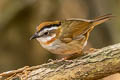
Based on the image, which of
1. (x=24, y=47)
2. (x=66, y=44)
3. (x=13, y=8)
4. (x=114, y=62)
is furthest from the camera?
(x=24, y=47)

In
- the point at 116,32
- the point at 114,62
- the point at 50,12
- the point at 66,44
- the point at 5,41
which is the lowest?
the point at 114,62

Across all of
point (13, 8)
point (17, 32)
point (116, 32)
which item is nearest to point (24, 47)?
point (17, 32)

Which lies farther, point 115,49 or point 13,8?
point 13,8

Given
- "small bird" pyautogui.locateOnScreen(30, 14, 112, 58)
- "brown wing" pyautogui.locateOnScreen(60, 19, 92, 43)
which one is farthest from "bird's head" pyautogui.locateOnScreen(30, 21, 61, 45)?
"brown wing" pyautogui.locateOnScreen(60, 19, 92, 43)

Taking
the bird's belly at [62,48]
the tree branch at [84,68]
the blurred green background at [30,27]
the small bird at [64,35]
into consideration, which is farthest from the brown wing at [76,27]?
the blurred green background at [30,27]

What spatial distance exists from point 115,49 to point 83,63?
0.55m

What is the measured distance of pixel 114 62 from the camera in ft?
13.1

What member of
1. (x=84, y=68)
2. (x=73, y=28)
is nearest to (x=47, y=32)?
(x=73, y=28)

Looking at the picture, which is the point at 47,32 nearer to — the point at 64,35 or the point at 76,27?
the point at 64,35

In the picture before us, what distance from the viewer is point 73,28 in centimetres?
480

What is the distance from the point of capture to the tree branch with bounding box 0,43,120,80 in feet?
13.1

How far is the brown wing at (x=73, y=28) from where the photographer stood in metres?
4.68

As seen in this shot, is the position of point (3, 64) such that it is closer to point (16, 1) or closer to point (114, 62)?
point (16, 1)

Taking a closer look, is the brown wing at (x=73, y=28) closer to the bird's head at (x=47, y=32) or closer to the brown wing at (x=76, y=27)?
the brown wing at (x=76, y=27)
